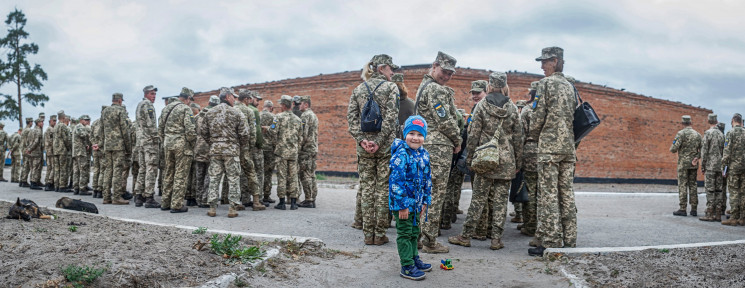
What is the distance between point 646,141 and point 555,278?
24886mm

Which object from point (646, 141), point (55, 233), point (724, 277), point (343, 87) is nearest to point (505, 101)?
point (724, 277)

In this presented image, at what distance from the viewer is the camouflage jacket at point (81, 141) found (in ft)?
37.9

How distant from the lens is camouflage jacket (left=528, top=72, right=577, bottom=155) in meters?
5.35

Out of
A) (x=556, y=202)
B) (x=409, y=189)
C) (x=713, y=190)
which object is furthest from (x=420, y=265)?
(x=713, y=190)

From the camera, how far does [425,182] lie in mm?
4367

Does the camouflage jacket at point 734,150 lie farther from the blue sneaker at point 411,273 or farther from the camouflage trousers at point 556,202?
the blue sneaker at point 411,273

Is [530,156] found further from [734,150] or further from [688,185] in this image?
[688,185]

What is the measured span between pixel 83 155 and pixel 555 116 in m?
11.5

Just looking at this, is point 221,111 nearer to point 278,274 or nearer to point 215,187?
point 215,187

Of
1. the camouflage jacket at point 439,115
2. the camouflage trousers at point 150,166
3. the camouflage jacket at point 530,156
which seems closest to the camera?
the camouflage jacket at point 439,115

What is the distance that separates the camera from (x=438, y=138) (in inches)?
215

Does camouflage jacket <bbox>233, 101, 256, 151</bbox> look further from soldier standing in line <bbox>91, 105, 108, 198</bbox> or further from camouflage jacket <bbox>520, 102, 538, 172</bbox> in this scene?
camouflage jacket <bbox>520, 102, 538, 172</bbox>

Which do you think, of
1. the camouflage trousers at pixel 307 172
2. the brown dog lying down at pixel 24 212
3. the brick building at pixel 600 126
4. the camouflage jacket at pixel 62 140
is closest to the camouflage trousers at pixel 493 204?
the camouflage trousers at pixel 307 172

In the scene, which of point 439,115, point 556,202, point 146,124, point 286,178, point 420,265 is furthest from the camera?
point 286,178
